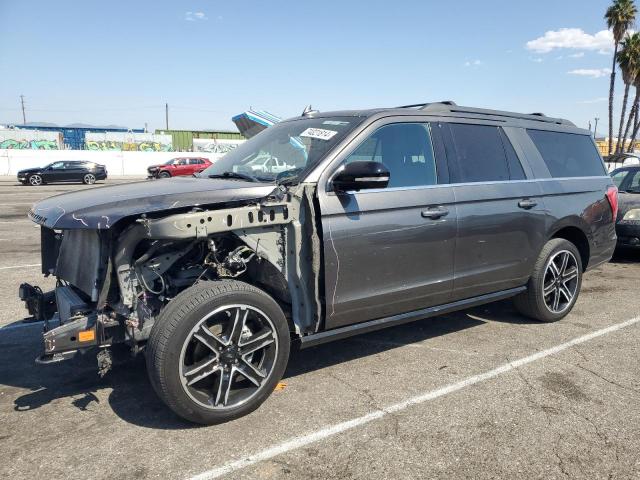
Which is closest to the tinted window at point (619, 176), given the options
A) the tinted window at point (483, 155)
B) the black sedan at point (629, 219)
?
the black sedan at point (629, 219)

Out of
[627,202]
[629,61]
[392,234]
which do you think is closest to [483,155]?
[392,234]

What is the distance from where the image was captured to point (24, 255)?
326 inches

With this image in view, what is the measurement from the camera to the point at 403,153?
3949 mm

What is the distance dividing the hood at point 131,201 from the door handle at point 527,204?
2420 millimetres

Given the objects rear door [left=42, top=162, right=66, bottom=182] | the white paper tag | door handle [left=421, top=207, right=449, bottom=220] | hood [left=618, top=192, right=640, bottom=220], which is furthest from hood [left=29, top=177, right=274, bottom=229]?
rear door [left=42, top=162, right=66, bottom=182]

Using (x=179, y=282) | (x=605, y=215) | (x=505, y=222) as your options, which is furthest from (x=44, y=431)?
(x=605, y=215)

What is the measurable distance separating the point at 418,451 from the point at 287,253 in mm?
1432

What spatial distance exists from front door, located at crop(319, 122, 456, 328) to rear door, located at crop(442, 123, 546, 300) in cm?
16

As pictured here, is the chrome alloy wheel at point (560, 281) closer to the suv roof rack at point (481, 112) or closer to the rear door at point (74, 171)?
the suv roof rack at point (481, 112)

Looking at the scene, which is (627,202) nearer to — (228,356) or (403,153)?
(403,153)

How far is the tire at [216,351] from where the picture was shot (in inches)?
116

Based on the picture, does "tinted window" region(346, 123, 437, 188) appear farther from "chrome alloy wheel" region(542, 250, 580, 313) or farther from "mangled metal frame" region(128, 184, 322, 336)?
"chrome alloy wheel" region(542, 250, 580, 313)

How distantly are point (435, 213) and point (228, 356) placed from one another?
1865 mm

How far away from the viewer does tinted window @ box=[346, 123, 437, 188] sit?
3.80m
